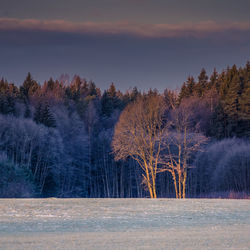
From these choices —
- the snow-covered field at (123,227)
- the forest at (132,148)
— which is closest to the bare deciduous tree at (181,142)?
the forest at (132,148)

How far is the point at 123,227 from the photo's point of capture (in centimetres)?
1630

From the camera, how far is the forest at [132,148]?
148 ft

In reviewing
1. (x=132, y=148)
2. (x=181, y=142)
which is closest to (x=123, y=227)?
(x=132, y=148)

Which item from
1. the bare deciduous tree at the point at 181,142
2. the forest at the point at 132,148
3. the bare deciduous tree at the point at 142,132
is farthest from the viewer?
the forest at the point at 132,148

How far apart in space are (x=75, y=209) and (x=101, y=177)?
46012mm

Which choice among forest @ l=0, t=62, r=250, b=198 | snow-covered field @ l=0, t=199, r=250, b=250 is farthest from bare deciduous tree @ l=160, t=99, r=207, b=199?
snow-covered field @ l=0, t=199, r=250, b=250

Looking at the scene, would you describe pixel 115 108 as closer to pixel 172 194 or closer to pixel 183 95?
pixel 183 95

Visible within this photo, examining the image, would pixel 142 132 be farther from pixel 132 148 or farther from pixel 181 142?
pixel 181 142

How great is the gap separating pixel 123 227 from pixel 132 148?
26704 millimetres

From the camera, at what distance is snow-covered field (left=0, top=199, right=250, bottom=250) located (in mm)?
12227

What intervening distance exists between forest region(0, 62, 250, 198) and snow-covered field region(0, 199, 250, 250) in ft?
67.5

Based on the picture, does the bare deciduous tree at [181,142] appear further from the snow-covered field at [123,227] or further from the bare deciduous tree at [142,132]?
the snow-covered field at [123,227]

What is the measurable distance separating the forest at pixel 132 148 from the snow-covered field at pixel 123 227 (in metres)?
20.6

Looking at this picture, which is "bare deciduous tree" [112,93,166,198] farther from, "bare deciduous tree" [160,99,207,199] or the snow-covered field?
the snow-covered field
